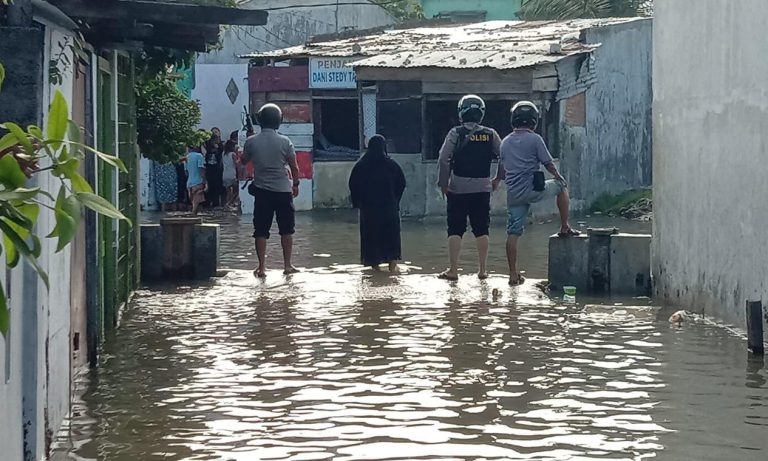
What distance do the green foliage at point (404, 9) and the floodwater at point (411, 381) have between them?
945 inches

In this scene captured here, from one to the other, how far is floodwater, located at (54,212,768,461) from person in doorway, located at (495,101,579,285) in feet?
1.95

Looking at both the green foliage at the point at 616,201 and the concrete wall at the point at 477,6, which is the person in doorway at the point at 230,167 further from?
the concrete wall at the point at 477,6

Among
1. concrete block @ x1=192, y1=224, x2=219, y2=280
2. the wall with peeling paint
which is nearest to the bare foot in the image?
concrete block @ x1=192, y1=224, x2=219, y2=280

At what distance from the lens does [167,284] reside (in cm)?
1323

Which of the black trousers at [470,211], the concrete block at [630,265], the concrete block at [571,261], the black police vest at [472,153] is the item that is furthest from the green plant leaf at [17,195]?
the black trousers at [470,211]

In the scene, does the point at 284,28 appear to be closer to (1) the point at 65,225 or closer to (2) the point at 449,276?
(2) the point at 449,276

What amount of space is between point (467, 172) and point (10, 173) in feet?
34.7

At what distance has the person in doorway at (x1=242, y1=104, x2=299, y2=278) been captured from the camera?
13.7 m

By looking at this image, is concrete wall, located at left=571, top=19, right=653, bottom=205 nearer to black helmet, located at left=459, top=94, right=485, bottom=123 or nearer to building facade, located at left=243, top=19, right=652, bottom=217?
building facade, located at left=243, top=19, right=652, bottom=217

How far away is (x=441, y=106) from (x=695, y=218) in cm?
1333

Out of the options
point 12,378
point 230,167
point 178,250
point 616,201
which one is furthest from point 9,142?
point 230,167

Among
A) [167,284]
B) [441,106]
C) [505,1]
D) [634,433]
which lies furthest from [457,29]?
[634,433]

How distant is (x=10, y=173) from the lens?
2.82 m

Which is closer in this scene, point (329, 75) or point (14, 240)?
point (14, 240)
